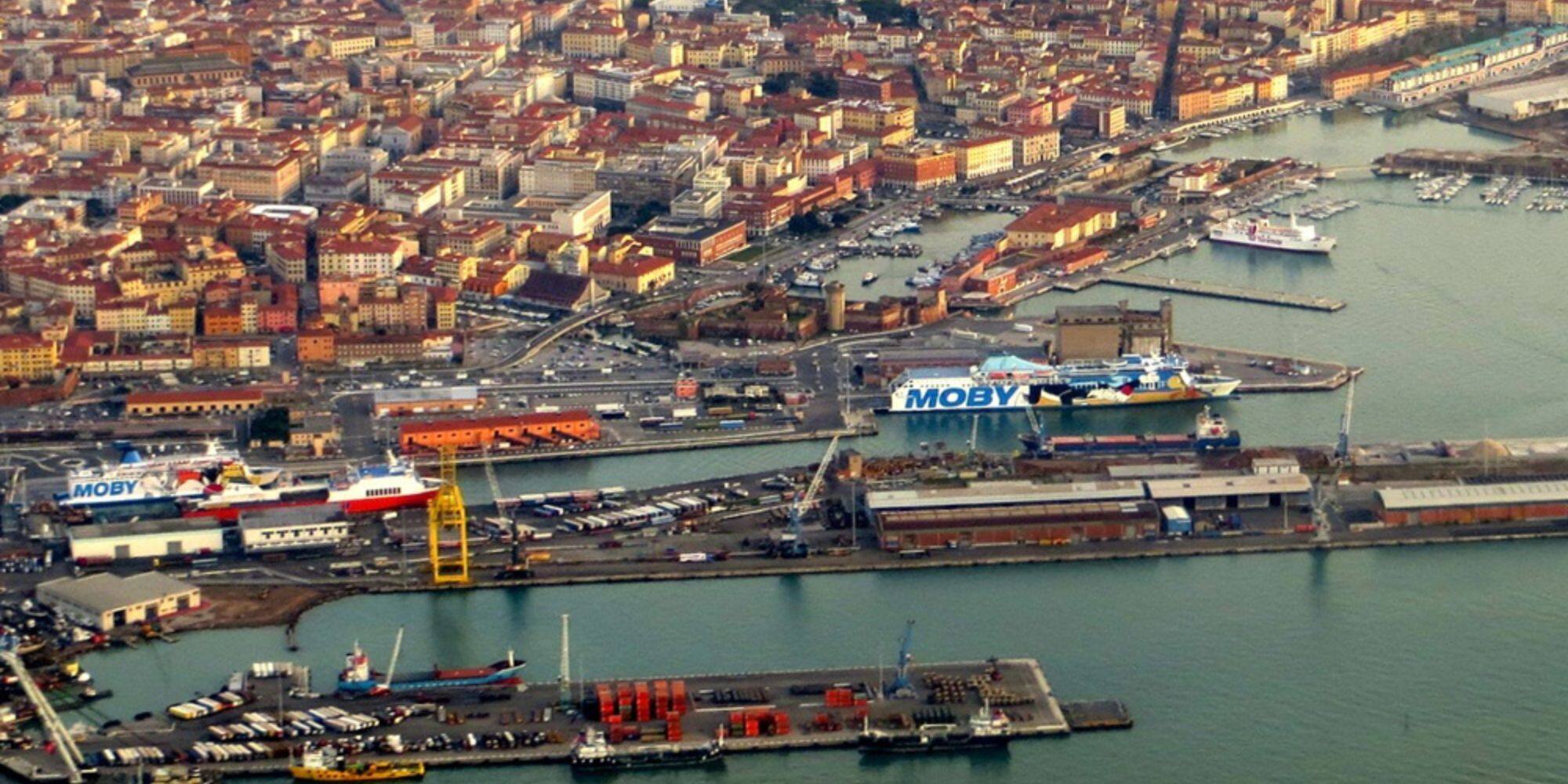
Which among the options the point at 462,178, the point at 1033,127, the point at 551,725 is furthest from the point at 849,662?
the point at 1033,127

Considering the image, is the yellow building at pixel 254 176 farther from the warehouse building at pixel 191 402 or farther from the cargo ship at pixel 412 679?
the cargo ship at pixel 412 679

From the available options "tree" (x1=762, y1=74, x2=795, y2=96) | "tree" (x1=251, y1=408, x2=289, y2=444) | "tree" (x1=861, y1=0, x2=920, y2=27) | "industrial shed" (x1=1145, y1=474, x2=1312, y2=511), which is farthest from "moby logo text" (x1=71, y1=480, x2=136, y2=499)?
"tree" (x1=861, y1=0, x2=920, y2=27)

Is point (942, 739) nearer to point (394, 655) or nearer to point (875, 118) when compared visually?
point (394, 655)

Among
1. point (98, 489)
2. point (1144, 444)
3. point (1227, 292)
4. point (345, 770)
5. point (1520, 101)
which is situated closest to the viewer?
point (345, 770)

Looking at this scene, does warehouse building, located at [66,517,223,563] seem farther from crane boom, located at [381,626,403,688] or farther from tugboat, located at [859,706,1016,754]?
tugboat, located at [859,706,1016,754]

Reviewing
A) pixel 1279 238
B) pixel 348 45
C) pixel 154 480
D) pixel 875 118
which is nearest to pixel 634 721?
pixel 154 480

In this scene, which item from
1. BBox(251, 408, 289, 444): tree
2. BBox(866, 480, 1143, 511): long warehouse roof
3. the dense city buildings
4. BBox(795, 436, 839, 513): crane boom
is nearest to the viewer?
BBox(866, 480, 1143, 511): long warehouse roof
